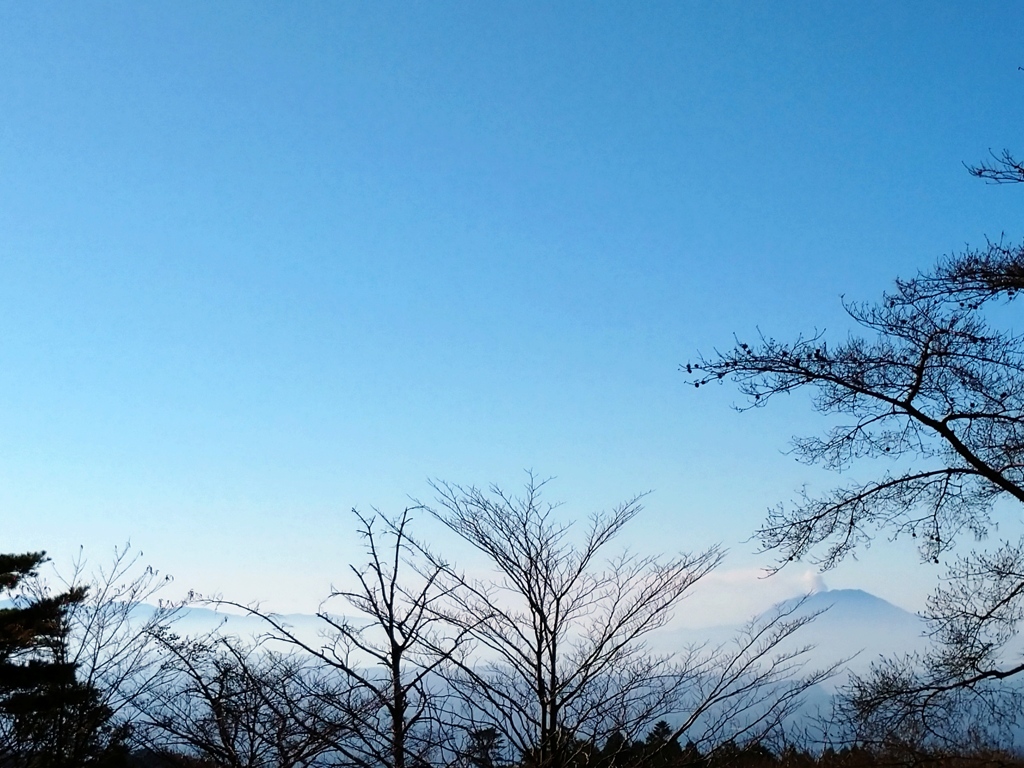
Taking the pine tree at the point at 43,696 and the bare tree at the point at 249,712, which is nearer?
the bare tree at the point at 249,712

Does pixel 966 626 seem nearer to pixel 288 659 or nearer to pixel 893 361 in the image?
pixel 893 361

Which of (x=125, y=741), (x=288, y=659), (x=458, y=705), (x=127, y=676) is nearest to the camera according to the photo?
(x=458, y=705)

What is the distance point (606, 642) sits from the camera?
25.9 ft

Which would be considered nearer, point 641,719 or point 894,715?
point 894,715

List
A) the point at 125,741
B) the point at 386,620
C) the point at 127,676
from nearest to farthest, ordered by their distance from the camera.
Result: the point at 386,620, the point at 125,741, the point at 127,676

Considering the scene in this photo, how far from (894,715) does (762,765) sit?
5.58 metres

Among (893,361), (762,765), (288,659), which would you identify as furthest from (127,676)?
(893,361)

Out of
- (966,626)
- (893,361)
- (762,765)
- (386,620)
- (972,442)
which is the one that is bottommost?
(762,765)

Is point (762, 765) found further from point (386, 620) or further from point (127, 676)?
point (127, 676)

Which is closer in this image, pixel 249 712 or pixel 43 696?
pixel 249 712

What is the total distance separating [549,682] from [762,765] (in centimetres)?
601

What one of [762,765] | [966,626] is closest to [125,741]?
[762,765]

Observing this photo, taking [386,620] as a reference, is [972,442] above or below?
above

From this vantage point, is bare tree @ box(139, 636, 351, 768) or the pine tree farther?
the pine tree
